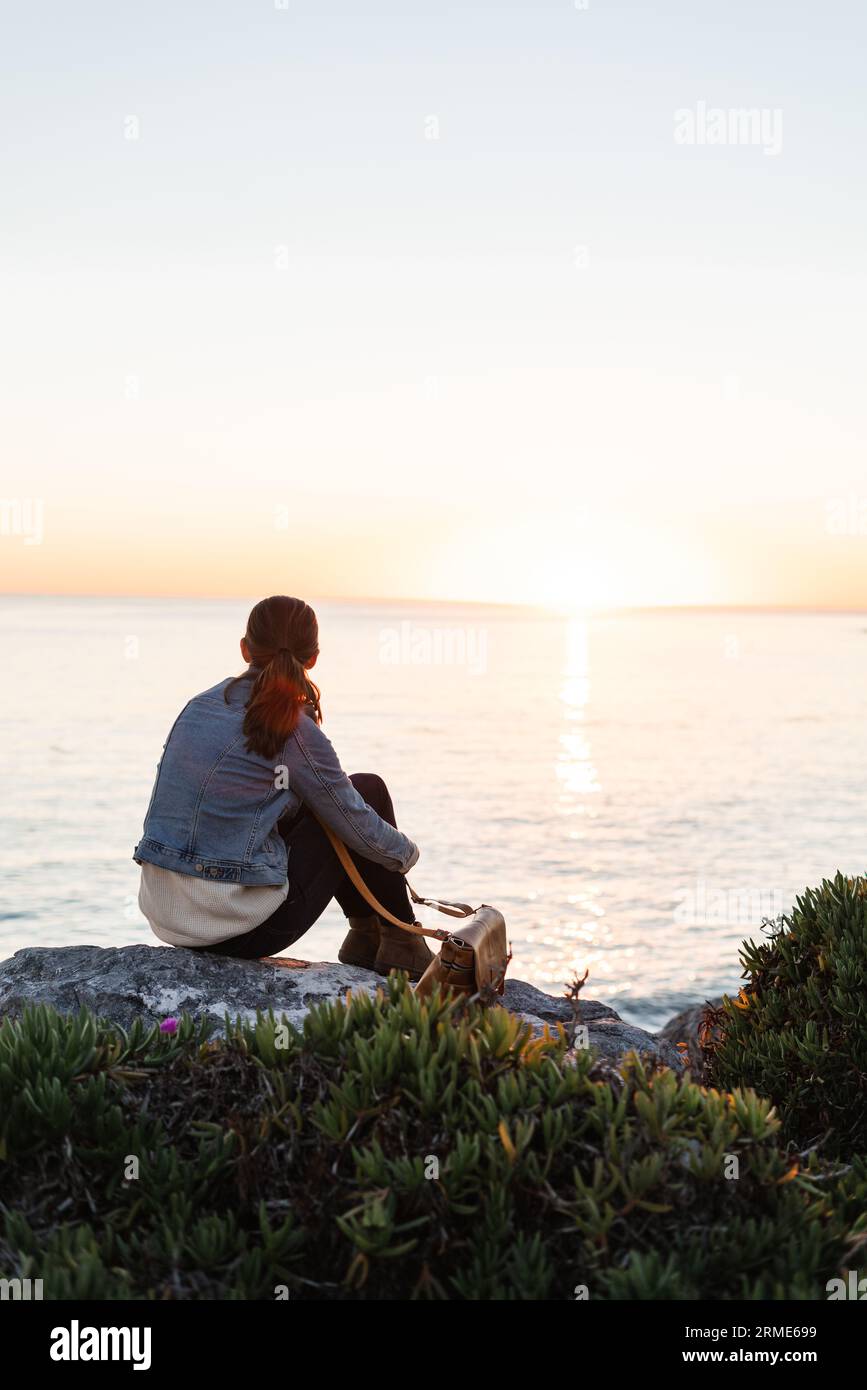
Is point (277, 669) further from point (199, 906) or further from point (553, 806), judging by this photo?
point (553, 806)

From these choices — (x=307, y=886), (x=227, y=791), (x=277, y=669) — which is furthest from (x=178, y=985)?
(x=277, y=669)

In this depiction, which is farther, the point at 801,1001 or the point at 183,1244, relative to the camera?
the point at 801,1001

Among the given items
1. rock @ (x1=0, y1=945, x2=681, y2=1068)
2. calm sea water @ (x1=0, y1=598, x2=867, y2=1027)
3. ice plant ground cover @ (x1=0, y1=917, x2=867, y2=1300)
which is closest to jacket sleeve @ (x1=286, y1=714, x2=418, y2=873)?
rock @ (x1=0, y1=945, x2=681, y2=1068)

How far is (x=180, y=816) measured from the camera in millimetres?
5793

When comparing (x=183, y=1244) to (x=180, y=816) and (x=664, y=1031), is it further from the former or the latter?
(x=664, y=1031)

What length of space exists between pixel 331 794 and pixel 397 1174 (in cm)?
302

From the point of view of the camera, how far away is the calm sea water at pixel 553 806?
60.7ft

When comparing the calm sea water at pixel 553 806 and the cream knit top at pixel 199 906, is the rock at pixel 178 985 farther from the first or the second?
the calm sea water at pixel 553 806

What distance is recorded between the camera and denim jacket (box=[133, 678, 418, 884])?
5777 millimetres

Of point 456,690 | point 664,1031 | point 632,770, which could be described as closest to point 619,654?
point 456,690

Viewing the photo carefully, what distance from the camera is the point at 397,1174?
120 inches

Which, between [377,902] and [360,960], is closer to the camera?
[377,902]

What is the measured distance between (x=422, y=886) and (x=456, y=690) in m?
44.6

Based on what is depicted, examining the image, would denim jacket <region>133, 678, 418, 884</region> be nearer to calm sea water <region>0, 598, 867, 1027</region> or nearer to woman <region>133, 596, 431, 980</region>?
woman <region>133, 596, 431, 980</region>
